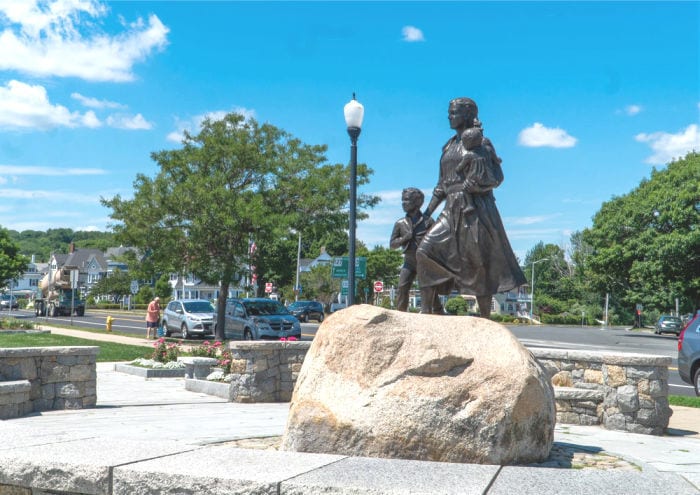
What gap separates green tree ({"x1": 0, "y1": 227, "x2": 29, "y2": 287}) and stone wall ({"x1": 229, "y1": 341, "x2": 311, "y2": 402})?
168 feet

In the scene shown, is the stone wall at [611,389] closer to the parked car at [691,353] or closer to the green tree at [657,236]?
the parked car at [691,353]

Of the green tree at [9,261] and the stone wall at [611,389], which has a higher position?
the green tree at [9,261]

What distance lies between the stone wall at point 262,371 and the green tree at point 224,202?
13.6 m

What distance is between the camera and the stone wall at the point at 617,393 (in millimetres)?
8758

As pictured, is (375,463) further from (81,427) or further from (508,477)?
(81,427)

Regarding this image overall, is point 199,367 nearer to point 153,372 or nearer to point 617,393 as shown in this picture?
point 153,372

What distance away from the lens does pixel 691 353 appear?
1257 centimetres

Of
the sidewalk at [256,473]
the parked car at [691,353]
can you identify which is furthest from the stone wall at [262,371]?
the parked car at [691,353]

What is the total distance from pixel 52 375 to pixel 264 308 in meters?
15.9

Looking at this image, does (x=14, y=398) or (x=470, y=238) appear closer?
(x=470, y=238)

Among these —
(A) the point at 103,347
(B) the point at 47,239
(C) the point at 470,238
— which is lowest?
(A) the point at 103,347

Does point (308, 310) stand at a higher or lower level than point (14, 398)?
higher

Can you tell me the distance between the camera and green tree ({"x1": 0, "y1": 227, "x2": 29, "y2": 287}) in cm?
5616

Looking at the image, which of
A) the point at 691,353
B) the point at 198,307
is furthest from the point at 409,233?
the point at 198,307
